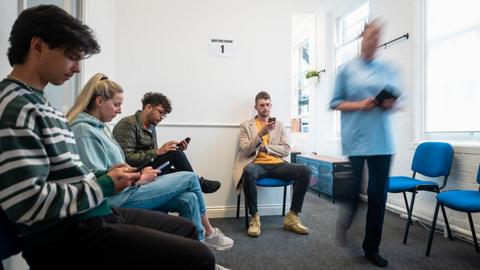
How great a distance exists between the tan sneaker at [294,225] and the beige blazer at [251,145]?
541mm

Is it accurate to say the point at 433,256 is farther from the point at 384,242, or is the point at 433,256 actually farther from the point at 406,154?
the point at 406,154

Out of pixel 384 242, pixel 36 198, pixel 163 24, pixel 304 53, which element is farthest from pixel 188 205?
pixel 304 53

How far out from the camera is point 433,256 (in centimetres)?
204

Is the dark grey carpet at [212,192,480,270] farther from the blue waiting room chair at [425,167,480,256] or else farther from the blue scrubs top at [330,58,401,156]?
the blue scrubs top at [330,58,401,156]

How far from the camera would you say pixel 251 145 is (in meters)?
2.78

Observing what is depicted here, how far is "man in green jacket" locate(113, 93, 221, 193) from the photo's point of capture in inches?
79.0

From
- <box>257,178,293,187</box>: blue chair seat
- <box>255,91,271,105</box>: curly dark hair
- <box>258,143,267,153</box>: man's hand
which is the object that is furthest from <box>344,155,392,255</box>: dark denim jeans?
<box>255,91,271,105</box>: curly dark hair

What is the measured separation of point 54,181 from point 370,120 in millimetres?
1649

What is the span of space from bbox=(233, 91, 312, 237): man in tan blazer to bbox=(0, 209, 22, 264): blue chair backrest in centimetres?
189

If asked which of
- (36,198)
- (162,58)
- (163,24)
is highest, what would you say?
(163,24)

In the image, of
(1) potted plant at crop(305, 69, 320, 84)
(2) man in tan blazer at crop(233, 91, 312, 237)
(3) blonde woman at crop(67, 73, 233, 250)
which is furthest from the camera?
(1) potted plant at crop(305, 69, 320, 84)

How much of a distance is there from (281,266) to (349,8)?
3795mm

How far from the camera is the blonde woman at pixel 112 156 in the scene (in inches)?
46.7

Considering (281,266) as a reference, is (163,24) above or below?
above
